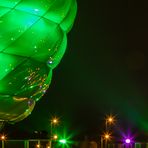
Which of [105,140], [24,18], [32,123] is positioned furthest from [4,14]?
[32,123]

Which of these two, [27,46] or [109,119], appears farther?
[109,119]

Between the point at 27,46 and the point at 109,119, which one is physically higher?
the point at 109,119

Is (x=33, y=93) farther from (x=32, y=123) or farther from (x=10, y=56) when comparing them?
(x=32, y=123)

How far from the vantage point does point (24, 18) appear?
1.99 m

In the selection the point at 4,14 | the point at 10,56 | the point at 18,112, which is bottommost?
the point at 18,112

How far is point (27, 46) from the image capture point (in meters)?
2.03

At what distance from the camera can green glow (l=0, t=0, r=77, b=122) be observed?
6.44 feet

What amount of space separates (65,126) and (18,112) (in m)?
4.13

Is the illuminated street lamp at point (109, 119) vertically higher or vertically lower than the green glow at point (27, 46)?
higher

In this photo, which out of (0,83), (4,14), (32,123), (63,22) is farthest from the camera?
(32,123)

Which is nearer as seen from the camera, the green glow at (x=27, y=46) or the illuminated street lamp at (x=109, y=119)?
the green glow at (x=27, y=46)

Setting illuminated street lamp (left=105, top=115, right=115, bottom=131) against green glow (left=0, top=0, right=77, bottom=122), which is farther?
illuminated street lamp (left=105, top=115, right=115, bottom=131)

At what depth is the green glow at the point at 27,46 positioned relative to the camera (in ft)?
6.44

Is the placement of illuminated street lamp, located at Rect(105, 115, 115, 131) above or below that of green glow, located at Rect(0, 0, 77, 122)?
above
